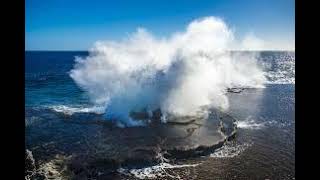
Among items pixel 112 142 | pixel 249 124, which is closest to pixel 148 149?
pixel 112 142

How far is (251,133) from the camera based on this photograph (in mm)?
24922

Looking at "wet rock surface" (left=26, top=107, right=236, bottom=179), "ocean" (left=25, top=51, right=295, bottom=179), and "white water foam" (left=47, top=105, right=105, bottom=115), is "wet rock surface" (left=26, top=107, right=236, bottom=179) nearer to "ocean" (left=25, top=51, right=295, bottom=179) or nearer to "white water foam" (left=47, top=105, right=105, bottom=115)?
"ocean" (left=25, top=51, right=295, bottom=179)

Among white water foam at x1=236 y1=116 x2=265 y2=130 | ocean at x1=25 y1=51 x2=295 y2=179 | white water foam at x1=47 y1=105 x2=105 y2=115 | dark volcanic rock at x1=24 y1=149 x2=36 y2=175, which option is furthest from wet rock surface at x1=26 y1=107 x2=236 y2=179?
white water foam at x1=47 y1=105 x2=105 y2=115

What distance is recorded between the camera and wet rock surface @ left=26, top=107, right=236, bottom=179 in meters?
17.8

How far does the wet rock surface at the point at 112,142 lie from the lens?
17.8 m

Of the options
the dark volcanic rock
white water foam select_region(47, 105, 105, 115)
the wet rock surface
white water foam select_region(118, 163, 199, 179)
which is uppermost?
white water foam select_region(47, 105, 105, 115)

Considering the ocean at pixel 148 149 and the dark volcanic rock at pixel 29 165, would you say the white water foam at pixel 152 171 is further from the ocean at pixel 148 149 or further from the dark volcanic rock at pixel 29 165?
the dark volcanic rock at pixel 29 165

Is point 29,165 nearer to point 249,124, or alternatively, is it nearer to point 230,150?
point 230,150

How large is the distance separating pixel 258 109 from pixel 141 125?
1535 cm

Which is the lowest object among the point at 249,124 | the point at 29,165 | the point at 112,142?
the point at 29,165

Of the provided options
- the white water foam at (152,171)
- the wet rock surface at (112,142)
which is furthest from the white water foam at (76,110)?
the white water foam at (152,171)

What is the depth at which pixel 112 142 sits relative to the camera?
21.3 meters

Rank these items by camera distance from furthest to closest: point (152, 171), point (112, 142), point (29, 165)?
1. point (112, 142)
2. point (29, 165)
3. point (152, 171)
